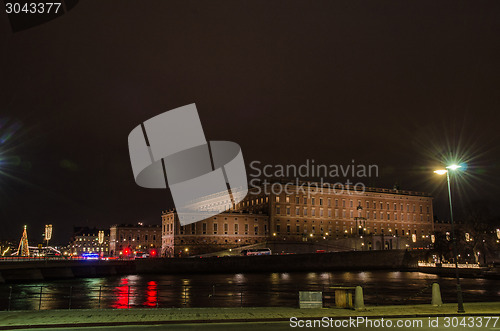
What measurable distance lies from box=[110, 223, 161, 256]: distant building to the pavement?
13054 centimetres

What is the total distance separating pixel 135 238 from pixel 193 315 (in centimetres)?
13839

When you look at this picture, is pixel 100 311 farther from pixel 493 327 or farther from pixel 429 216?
pixel 429 216

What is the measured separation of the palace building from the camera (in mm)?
118688

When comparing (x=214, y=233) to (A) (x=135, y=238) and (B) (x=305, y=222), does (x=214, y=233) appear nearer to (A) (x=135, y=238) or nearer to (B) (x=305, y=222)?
(B) (x=305, y=222)

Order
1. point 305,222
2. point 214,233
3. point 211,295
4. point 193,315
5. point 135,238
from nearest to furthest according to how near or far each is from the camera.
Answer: point 193,315 → point 211,295 → point 214,233 → point 305,222 → point 135,238

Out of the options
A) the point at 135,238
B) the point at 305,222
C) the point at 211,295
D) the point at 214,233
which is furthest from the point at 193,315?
the point at 135,238

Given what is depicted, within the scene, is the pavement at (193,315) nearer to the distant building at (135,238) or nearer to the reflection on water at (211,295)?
the reflection on water at (211,295)

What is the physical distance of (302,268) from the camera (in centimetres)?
8600

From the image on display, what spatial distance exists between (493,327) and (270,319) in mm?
7732

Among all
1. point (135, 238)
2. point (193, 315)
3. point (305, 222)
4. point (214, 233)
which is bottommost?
point (193, 315)

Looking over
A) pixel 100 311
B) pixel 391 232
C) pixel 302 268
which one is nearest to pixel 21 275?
pixel 302 268

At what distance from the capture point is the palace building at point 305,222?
119 meters

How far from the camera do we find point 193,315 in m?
17.4

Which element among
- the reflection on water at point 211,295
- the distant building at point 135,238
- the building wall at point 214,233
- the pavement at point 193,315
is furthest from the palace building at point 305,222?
the pavement at point 193,315
